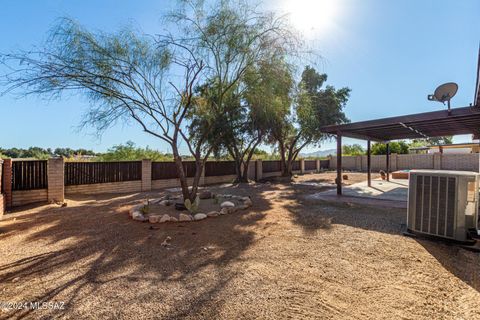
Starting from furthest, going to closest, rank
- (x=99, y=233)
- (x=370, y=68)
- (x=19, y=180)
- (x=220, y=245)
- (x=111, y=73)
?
(x=370, y=68)
(x=19, y=180)
(x=111, y=73)
(x=99, y=233)
(x=220, y=245)

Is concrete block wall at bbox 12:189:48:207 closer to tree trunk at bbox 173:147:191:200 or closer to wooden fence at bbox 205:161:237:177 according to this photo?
tree trunk at bbox 173:147:191:200

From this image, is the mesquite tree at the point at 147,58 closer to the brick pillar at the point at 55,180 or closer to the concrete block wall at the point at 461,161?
the brick pillar at the point at 55,180

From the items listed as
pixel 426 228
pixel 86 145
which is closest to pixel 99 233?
pixel 86 145

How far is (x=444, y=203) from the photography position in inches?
141

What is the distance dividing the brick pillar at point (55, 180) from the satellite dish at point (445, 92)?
11313 millimetres

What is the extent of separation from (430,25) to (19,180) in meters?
12.8

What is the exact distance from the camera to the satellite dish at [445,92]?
5957 millimetres

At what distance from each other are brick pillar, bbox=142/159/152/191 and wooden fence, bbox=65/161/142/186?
0.16 m

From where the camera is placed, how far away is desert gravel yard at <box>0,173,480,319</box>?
2.04m

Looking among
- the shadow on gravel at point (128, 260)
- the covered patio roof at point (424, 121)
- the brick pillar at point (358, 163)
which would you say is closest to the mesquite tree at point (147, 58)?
the shadow on gravel at point (128, 260)

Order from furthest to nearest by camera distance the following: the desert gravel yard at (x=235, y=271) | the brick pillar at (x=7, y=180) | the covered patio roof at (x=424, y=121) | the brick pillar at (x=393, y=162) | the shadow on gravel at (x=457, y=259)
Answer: the brick pillar at (x=393, y=162), the brick pillar at (x=7, y=180), the covered patio roof at (x=424, y=121), the shadow on gravel at (x=457, y=259), the desert gravel yard at (x=235, y=271)

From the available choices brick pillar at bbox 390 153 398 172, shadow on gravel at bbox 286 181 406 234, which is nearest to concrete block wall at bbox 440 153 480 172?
brick pillar at bbox 390 153 398 172

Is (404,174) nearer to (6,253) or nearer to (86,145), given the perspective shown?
(86,145)

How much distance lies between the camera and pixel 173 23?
5734 mm
